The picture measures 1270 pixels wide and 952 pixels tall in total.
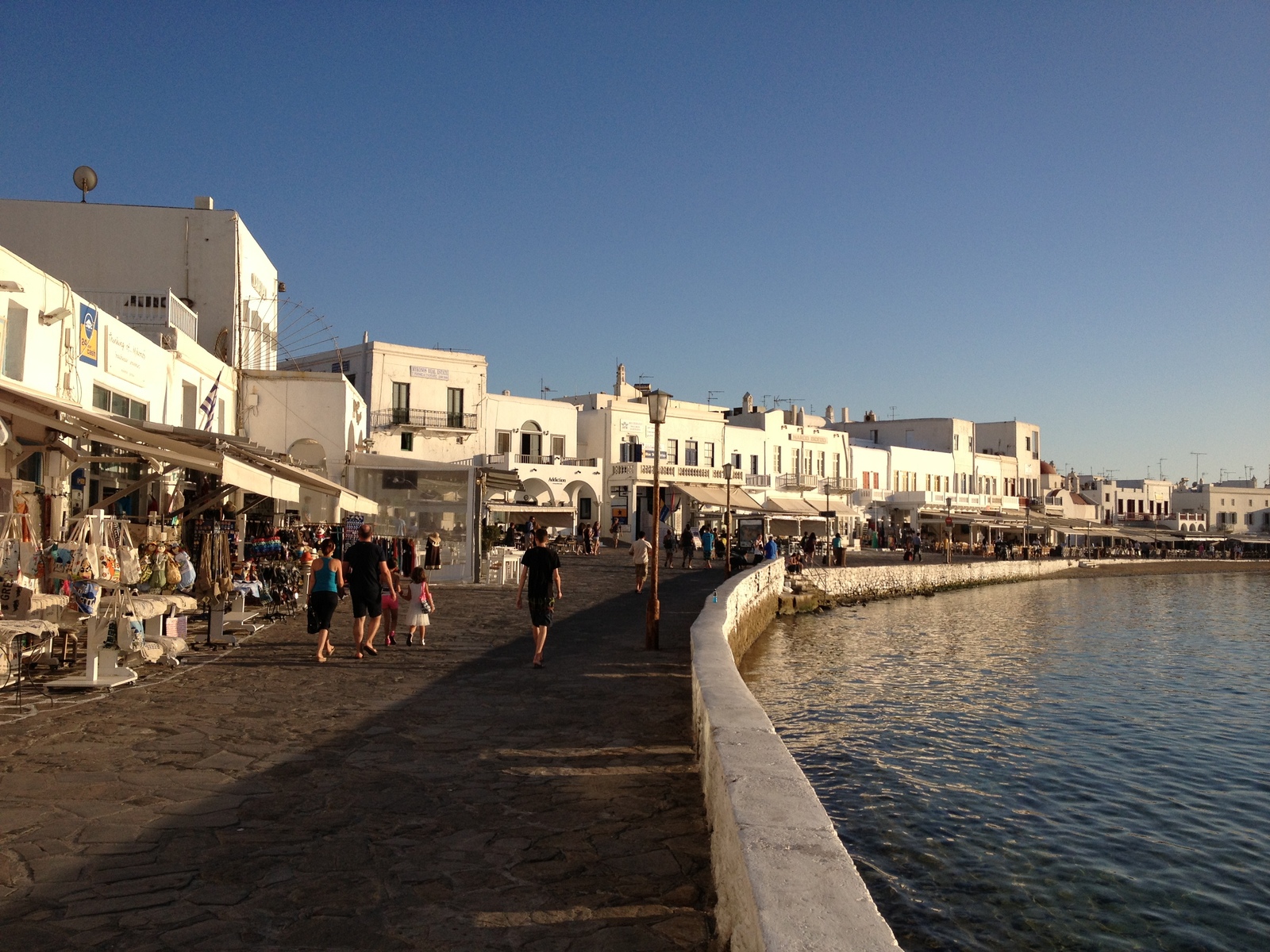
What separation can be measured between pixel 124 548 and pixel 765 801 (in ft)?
26.5

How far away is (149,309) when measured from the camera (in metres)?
18.0

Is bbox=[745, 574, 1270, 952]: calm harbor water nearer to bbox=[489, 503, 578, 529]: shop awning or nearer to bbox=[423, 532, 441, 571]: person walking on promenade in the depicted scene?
bbox=[423, 532, 441, 571]: person walking on promenade

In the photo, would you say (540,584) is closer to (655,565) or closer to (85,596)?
(655,565)

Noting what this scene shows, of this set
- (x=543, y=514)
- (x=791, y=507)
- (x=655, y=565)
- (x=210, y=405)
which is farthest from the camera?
(x=791, y=507)

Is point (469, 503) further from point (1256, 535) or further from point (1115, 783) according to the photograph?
point (1256, 535)

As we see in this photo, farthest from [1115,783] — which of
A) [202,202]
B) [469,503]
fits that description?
[202,202]

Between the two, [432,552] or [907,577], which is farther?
[907,577]

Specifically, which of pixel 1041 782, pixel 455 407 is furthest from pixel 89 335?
pixel 455 407

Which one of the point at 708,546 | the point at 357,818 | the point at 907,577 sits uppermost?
the point at 708,546

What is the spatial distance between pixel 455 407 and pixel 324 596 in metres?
29.1

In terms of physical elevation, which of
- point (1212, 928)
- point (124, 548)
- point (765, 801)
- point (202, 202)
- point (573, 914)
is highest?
point (202, 202)

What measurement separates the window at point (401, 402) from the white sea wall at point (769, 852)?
3385 cm

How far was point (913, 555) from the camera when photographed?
160 feet

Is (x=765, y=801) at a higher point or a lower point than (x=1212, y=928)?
higher
